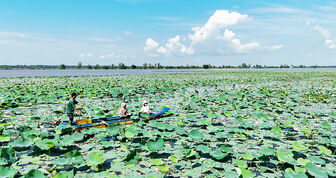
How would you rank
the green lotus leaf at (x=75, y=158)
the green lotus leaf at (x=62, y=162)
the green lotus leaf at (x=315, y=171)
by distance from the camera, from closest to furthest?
the green lotus leaf at (x=315, y=171), the green lotus leaf at (x=62, y=162), the green lotus leaf at (x=75, y=158)

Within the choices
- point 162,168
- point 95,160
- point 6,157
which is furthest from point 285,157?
point 6,157

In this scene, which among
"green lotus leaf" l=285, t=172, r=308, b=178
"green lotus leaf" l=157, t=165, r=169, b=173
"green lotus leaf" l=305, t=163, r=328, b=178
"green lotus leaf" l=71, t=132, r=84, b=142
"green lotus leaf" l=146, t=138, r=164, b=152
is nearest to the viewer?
"green lotus leaf" l=285, t=172, r=308, b=178

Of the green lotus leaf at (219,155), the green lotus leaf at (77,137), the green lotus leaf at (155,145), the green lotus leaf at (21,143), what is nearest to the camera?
the green lotus leaf at (219,155)

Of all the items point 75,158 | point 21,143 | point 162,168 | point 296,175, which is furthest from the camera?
point 21,143

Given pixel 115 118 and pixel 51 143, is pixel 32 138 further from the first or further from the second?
pixel 115 118

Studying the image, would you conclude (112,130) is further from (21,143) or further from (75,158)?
(21,143)

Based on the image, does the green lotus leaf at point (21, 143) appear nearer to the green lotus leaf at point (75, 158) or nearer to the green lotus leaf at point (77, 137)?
the green lotus leaf at point (77, 137)

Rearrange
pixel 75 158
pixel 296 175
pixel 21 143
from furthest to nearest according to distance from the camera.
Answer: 1. pixel 21 143
2. pixel 75 158
3. pixel 296 175

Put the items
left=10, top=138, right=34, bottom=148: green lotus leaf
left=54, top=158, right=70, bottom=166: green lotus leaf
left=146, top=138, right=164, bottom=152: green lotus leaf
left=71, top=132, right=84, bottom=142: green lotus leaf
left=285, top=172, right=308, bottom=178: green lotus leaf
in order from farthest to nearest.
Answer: left=71, top=132, right=84, bottom=142: green lotus leaf < left=10, top=138, right=34, bottom=148: green lotus leaf < left=146, top=138, right=164, bottom=152: green lotus leaf < left=54, top=158, right=70, bottom=166: green lotus leaf < left=285, top=172, right=308, bottom=178: green lotus leaf

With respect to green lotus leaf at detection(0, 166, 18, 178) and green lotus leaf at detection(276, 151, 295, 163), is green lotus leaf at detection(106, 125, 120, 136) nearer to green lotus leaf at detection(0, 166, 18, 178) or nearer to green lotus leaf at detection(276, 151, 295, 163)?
green lotus leaf at detection(0, 166, 18, 178)

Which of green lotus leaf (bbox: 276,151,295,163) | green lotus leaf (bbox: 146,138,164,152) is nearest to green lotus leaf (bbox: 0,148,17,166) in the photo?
green lotus leaf (bbox: 146,138,164,152)

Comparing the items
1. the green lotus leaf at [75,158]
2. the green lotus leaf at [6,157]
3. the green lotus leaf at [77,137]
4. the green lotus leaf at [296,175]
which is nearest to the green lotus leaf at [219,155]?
the green lotus leaf at [296,175]

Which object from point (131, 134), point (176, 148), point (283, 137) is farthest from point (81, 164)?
point (283, 137)

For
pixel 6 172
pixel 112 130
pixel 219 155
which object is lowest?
pixel 219 155
